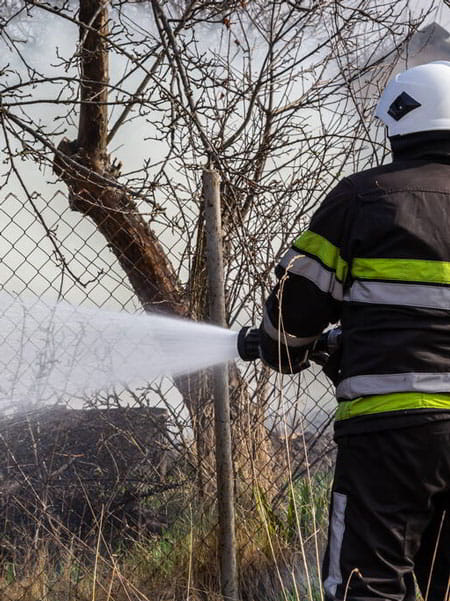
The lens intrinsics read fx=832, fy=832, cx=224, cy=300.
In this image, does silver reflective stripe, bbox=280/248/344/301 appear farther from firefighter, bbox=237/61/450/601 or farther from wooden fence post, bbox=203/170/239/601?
wooden fence post, bbox=203/170/239/601

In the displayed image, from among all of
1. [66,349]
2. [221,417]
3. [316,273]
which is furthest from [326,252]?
[66,349]

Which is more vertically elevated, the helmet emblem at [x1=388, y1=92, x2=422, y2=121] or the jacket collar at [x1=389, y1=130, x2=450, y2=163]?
the helmet emblem at [x1=388, y1=92, x2=422, y2=121]

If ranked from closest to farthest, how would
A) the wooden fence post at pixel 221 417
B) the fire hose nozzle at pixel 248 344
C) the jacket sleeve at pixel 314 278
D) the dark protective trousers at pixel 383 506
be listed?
1. the dark protective trousers at pixel 383 506
2. the jacket sleeve at pixel 314 278
3. the fire hose nozzle at pixel 248 344
4. the wooden fence post at pixel 221 417

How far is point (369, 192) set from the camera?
7.91 feet

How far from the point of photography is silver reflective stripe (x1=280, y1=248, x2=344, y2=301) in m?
2.45

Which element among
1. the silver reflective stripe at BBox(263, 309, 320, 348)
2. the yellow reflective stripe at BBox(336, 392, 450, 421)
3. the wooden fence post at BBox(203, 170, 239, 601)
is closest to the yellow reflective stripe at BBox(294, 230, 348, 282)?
the silver reflective stripe at BBox(263, 309, 320, 348)

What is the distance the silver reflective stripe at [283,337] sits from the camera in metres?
2.54

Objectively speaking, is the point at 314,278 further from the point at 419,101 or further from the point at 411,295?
the point at 419,101

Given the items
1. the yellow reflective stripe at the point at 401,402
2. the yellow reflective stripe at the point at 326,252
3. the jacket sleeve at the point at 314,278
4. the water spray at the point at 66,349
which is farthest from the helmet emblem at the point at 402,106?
the water spray at the point at 66,349

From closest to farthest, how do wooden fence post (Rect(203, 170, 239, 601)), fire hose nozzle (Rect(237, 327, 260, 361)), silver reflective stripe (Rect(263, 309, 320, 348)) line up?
1. silver reflective stripe (Rect(263, 309, 320, 348))
2. fire hose nozzle (Rect(237, 327, 260, 361))
3. wooden fence post (Rect(203, 170, 239, 601))

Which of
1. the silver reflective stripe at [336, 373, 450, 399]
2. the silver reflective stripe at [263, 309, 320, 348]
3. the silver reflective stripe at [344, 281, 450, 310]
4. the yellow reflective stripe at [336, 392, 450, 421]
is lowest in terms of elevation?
the yellow reflective stripe at [336, 392, 450, 421]

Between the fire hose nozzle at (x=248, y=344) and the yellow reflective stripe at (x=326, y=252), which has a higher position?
the yellow reflective stripe at (x=326, y=252)

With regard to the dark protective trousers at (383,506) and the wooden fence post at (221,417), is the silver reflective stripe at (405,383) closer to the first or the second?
the dark protective trousers at (383,506)

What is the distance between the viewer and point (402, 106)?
248 centimetres
